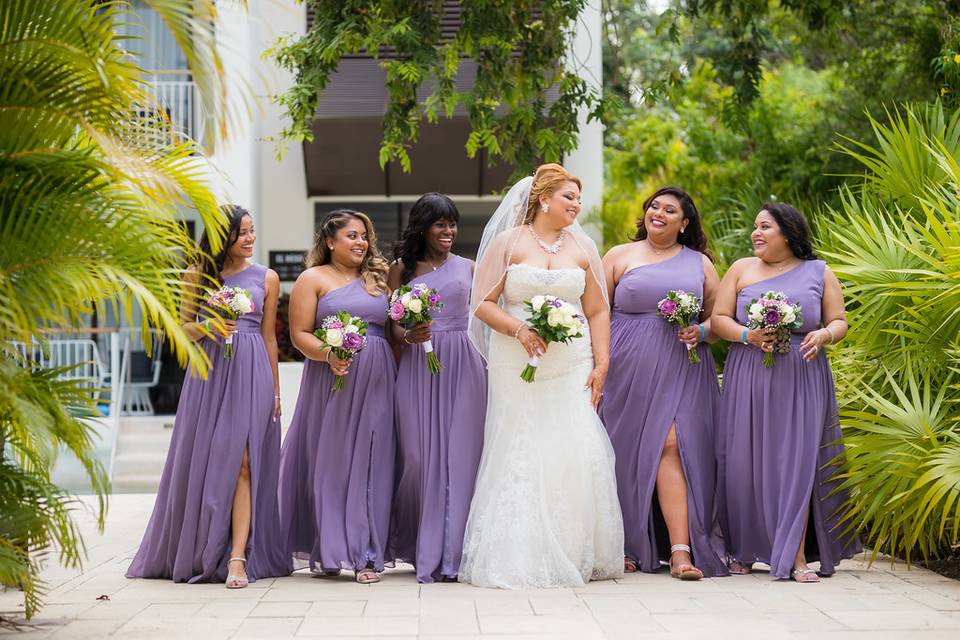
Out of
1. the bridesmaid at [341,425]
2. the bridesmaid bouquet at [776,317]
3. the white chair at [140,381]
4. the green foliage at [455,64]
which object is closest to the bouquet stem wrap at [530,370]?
the bridesmaid at [341,425]

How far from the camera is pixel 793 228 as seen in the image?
24.1 ft

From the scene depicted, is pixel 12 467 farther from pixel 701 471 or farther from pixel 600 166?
pixel 600 166

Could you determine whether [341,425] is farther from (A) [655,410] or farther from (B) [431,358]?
(A) [655,410]

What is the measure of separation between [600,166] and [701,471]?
1043 centimetres

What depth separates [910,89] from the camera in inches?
558

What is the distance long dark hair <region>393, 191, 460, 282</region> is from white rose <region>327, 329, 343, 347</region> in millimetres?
776

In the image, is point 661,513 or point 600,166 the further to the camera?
point 600,166

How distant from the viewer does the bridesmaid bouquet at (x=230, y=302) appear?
694 centimetres

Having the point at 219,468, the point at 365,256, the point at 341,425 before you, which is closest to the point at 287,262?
the point at 365,256

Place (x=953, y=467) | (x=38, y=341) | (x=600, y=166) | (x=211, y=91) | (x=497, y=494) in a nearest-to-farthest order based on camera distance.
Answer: (x=211, y=91)
(x=38, y=341)
(x=953, y=467)
(x=497, y=494)
(x=600, y=166)

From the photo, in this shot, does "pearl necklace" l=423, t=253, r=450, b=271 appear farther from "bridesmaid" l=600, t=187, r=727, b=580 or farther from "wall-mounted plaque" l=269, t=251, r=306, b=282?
"wall-mounted plaque" l=269, t=251, r=306, b=282

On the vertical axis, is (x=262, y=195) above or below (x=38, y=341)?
above

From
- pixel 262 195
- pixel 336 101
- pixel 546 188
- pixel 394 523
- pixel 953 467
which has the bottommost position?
pixel 394 523

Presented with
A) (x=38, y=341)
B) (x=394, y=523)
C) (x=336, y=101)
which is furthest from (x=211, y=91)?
(x=336, y=101)
